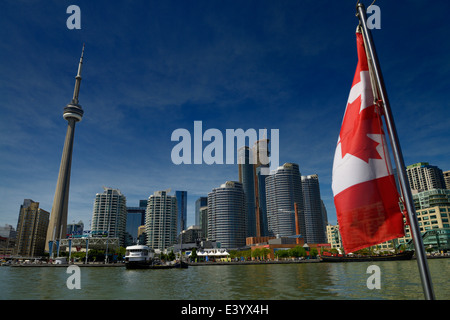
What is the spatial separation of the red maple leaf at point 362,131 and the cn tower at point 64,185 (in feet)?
571

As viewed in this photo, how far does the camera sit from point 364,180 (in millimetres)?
6676

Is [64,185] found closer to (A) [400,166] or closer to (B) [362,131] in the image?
(B) [362,131]

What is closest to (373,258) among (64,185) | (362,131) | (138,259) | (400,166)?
(138,259)

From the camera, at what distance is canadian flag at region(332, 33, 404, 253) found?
21.4 ft

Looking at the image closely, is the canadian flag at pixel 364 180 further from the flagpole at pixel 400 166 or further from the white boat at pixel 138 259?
the white boat at pixel 138 259

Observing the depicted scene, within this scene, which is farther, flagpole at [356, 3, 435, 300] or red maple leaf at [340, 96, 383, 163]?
red maple leaf at [340, 96, 383, 163]

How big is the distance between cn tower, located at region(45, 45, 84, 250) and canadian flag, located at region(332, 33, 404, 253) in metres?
174

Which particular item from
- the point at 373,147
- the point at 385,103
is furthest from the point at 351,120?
the point at 385,103

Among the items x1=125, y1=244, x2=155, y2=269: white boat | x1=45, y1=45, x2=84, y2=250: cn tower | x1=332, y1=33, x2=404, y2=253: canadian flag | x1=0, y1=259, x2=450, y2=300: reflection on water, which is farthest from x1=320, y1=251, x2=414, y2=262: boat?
x1=45, y1=45, x2=84, y2=250: cn tower

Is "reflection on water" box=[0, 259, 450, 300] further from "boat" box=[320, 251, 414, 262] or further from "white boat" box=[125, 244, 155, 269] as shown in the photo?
"boat" box=[320, 251, 414, 262]

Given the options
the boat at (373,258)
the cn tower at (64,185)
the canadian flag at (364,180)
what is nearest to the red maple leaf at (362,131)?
the canadian flag at (364,180)

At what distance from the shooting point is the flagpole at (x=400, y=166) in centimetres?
483
